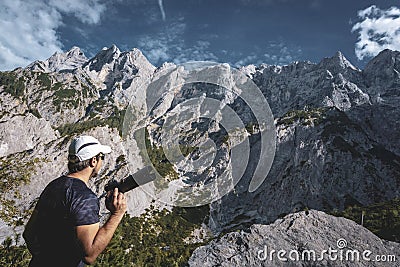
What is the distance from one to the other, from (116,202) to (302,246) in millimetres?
19313

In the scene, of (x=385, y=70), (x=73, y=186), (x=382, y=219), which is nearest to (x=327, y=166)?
(x=382, y=219)

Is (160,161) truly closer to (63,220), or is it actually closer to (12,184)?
(12,184)

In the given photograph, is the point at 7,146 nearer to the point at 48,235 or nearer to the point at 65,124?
the point at 65,124

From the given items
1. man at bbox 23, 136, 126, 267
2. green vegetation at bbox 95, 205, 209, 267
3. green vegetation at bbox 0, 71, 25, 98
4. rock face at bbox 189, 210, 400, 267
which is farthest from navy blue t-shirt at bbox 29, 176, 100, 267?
green vegetation at bbox 0, 71, 25, 98

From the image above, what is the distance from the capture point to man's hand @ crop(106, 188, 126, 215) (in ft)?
12.6

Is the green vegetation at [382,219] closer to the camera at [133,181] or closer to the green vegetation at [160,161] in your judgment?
the camera at [133,181]

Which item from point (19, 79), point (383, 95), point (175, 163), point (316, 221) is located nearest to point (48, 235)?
point (316, 221)

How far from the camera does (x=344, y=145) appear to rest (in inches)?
4247

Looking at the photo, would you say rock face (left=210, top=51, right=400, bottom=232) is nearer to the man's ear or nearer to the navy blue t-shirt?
the man's ear


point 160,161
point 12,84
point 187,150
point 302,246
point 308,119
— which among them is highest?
point 12,84

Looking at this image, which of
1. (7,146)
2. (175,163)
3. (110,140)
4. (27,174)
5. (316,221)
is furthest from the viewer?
(175,163)

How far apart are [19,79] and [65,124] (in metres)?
40.7

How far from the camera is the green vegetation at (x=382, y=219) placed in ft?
156

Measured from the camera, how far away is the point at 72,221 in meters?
3.52
